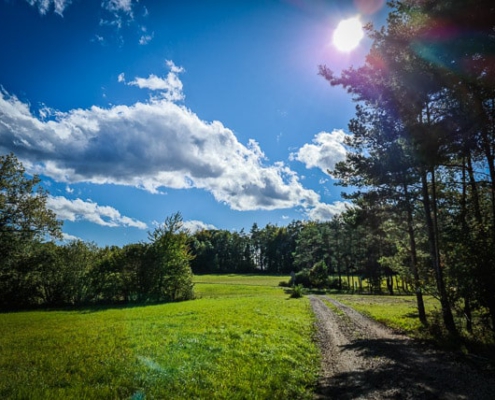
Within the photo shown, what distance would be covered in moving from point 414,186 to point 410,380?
39.3 feet

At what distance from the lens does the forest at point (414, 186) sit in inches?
395

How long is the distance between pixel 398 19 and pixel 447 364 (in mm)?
14233

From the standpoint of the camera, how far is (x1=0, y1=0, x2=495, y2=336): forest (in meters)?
10.0

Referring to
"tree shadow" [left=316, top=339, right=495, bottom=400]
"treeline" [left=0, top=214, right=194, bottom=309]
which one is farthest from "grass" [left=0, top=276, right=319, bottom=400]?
"treeline" [left=0, top=214, right=194, bottom=309]

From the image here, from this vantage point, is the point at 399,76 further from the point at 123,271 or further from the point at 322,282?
the point at 322,282

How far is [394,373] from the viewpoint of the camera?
356 inches

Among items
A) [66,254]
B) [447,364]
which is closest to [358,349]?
[447,364]

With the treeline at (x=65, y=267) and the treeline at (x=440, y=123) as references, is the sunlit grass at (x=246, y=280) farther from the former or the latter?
the treeline at (x=440, y=123)

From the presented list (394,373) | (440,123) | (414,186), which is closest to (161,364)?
(394,373)

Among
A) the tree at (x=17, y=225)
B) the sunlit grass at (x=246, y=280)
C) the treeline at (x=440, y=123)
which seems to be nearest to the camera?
the treeline at (x=440, y=123)

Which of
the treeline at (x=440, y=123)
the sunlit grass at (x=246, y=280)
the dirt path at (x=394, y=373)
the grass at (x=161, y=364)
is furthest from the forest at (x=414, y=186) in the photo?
the sunlit grass at (x=246, y=280)

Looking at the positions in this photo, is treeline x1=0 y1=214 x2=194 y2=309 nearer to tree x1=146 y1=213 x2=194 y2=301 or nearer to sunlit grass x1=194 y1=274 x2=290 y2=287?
tree x1=146 y1=213 x2=194 y2=301

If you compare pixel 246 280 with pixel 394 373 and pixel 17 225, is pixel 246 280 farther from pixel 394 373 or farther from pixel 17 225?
pixel 394 373

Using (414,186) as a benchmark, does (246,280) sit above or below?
below
